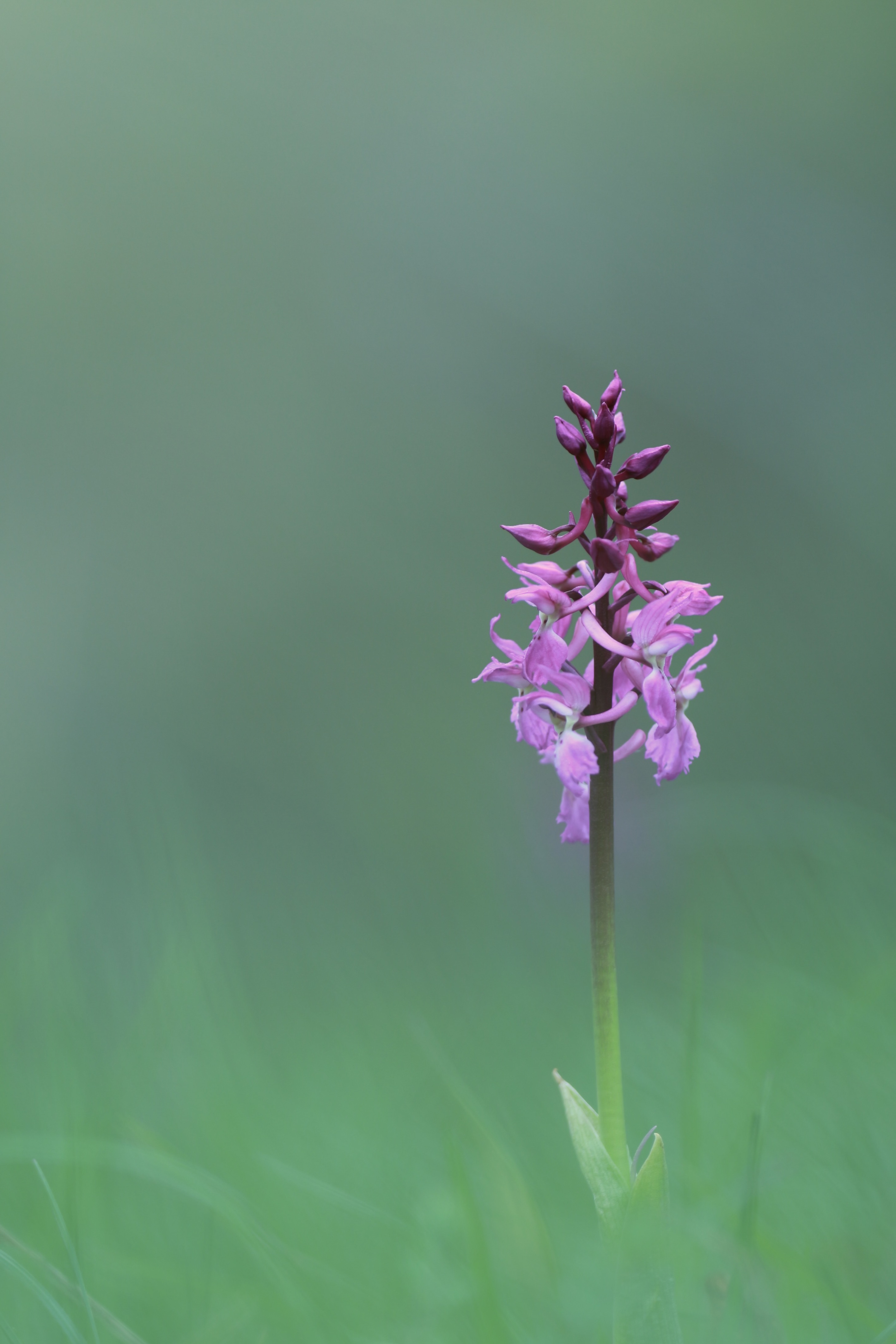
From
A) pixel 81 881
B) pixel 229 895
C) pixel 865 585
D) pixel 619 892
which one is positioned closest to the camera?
pixel 81 881

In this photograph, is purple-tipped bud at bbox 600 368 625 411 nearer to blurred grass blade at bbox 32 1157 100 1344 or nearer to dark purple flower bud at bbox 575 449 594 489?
dark purple flower bud at bbox 575 449 594 489

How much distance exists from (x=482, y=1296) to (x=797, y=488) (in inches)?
223

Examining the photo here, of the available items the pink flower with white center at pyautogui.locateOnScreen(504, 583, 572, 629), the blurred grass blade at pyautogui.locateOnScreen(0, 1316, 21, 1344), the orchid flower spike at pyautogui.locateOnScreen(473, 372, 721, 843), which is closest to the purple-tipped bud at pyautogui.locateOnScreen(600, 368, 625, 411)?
the orchid flower spike at pyautogui.locateOnScreen(473, 372, 721, 843)

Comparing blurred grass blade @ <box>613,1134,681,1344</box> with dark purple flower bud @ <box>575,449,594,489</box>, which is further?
dark purple flower bud @ <box>575,449,594,489</box>

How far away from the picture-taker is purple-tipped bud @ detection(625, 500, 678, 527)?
4.10ft

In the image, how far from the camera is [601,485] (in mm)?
Result: 1212

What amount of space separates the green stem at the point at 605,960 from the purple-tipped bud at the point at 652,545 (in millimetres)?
253

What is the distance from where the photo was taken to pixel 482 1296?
3.72ft

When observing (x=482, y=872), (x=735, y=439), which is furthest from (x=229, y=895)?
(x=735, y=439)

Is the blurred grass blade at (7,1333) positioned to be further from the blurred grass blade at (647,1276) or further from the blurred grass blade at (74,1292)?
the blurred grass blade at (647,1276)

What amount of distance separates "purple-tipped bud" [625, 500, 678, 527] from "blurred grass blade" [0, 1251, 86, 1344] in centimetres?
112

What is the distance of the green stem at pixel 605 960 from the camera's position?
1163 mm

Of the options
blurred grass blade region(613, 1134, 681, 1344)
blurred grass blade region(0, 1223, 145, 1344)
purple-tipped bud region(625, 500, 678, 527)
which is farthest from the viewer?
purple-tipped bud region(625, 500, 678, 527)

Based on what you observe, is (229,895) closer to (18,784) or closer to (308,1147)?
(308,1147)
